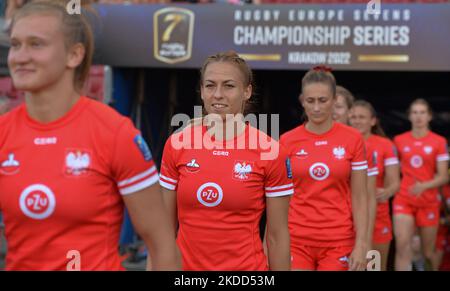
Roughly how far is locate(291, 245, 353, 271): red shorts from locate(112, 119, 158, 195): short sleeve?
232 centimetres

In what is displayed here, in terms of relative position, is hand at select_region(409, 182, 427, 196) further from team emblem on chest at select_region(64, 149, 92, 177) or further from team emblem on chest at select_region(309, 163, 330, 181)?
team emblem on chest at select_region(64, 149, 92, 177)

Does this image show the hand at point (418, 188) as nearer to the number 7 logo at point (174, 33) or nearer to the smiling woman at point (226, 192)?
the number 7 logo at point (174, 33)

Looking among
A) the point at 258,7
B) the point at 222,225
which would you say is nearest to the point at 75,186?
the point at 222,225

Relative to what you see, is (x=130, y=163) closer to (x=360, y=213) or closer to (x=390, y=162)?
(x=360, y=213)

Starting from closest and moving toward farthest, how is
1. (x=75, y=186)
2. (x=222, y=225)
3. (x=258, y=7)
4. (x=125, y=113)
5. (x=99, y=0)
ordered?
(x=75, y=186)
(x=222, y=225)
(x=258, y=7)
(x=125, y=113)
(x=99, y=0)

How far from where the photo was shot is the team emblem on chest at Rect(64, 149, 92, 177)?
2027 millimetres

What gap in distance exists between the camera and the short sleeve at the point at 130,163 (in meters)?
2.03

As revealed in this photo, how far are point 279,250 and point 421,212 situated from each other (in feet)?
15.6

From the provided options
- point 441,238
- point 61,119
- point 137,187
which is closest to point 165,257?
point 137,187

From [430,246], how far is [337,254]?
11.8ft

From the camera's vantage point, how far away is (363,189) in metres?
4.22

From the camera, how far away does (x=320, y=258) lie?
4246mm

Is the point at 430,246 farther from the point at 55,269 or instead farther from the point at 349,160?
the point at 55,269

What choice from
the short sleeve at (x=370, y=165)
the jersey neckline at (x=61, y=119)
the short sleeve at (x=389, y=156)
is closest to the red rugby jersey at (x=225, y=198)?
the jersey neckline at (x=61, y=119)
